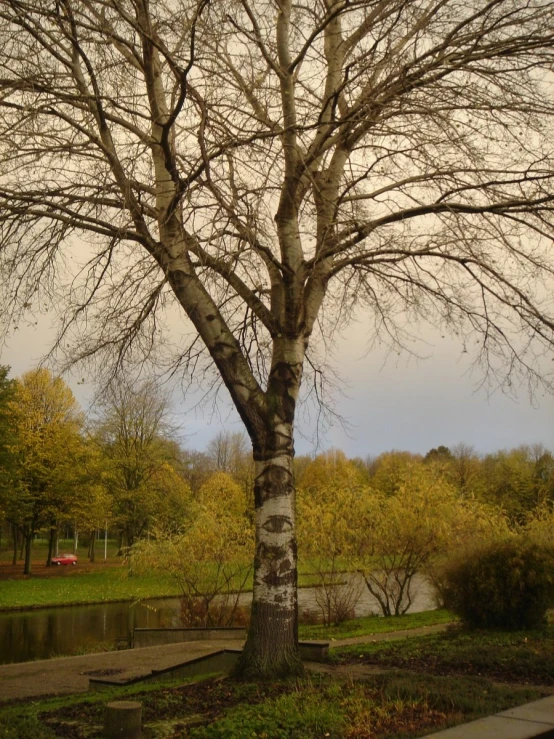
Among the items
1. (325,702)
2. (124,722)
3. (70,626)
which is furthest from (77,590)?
(124,722)

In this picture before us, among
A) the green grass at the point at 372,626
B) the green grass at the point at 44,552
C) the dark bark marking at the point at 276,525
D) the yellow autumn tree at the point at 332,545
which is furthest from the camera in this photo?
the green grass at the point at 44,552

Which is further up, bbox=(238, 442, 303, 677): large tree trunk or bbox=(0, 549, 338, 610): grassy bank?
bbox=(0, 549, 338, 610): grassy bank

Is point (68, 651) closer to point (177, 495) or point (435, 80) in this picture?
point (435, 80)

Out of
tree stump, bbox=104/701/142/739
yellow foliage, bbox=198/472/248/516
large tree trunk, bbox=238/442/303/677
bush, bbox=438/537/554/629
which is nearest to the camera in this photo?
tree stump, bbox=104/701/142/739

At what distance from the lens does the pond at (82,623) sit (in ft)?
67.6

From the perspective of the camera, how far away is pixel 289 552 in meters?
9.01

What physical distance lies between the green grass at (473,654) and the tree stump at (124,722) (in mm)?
4287

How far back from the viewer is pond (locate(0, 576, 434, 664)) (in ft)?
67.6

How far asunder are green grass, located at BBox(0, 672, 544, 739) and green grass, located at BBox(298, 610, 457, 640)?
28.1ft

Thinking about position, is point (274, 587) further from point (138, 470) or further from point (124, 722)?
point (138, 470)

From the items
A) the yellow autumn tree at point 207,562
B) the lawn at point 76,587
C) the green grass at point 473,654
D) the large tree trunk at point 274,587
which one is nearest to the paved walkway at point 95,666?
the green grass at point 473,654

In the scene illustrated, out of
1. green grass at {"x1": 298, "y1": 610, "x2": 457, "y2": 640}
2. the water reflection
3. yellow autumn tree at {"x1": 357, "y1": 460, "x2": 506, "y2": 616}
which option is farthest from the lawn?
yellow autumn tree at {"x1": 357, "y1": 460, "x2": 506, "y2": 616}

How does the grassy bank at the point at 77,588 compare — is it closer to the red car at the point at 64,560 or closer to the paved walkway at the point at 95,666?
the red car at the point at 64,560

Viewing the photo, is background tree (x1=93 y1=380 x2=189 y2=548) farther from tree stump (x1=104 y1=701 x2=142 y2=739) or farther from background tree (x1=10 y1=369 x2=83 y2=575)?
tree stump (x1=104 y1=701 x2=142 y2=739)
